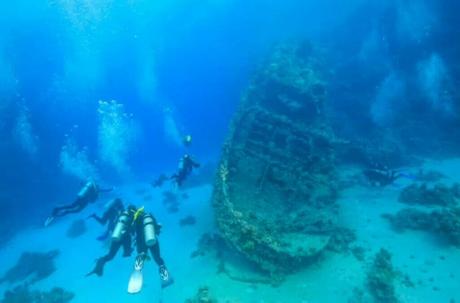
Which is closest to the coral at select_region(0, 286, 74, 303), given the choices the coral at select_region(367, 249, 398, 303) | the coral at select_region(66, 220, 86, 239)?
the coral at select_region(66, 220, 86, 239)

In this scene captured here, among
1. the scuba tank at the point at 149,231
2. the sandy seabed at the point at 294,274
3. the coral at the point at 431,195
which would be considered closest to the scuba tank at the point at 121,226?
the scuba tank at the point at 149,231

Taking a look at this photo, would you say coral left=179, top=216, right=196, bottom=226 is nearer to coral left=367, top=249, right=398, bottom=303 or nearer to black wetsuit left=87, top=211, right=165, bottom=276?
black wetsuit left=87, top=211, right=165, bottom=276

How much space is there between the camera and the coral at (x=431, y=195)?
12.8 m

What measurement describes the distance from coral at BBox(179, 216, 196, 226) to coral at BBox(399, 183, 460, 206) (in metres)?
8.68

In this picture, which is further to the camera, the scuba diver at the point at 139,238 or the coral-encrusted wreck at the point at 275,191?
the coral-encrusted wreck at the point at 275,191

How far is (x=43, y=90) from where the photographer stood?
55.2 m

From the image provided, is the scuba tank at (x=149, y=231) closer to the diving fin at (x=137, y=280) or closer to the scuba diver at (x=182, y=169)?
the diving fin at (x=137, y=280)

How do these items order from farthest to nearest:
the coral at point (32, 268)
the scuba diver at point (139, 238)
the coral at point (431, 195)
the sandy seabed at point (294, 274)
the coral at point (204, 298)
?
the coral at point (32, 268)
the coral at point (431, 195)
the sandy seabed at point (294, 274)
the coral at point (204, 298)
the scuba diver at point (139, 238)

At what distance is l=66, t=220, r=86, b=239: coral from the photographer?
18.4 meters

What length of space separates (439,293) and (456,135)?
1413 cm

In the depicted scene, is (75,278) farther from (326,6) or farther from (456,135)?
(326,6)

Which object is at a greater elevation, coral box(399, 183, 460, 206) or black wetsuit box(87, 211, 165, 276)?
coral box(399, 183, 460, 206)

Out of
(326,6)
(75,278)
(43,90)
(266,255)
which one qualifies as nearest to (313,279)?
(266,255)

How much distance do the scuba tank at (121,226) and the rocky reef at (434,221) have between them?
28.7 feet
